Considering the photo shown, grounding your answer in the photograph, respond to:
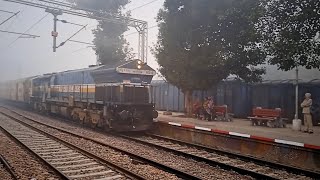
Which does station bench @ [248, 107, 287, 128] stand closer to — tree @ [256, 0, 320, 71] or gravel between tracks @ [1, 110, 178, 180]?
tree @ [256, 0, 320, 71]

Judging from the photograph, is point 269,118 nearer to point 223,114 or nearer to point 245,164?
point 223,114

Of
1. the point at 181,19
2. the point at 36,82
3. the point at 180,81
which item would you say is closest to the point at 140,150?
the point at 180,81

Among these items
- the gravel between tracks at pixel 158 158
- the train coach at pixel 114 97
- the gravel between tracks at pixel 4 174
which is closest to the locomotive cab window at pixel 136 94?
the train coach at pixel 114 97

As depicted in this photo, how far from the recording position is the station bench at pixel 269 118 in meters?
15.8

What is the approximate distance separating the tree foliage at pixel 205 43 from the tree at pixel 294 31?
10.7 feet

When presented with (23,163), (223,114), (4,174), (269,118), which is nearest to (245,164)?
(23,163)

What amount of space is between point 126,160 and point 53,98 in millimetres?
14935

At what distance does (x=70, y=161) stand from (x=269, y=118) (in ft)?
34.6

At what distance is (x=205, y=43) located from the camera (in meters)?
19.1

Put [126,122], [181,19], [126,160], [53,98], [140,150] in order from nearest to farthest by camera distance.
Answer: [126,160], [140,150], [126,122], [181,19], [53,98]

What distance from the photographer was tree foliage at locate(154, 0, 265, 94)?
56.5 feet

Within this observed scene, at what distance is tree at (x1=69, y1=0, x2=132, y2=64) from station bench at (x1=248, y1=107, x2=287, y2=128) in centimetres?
1491

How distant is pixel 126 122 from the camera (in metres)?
14.6

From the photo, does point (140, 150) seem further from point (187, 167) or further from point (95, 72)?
point (95, 72)
